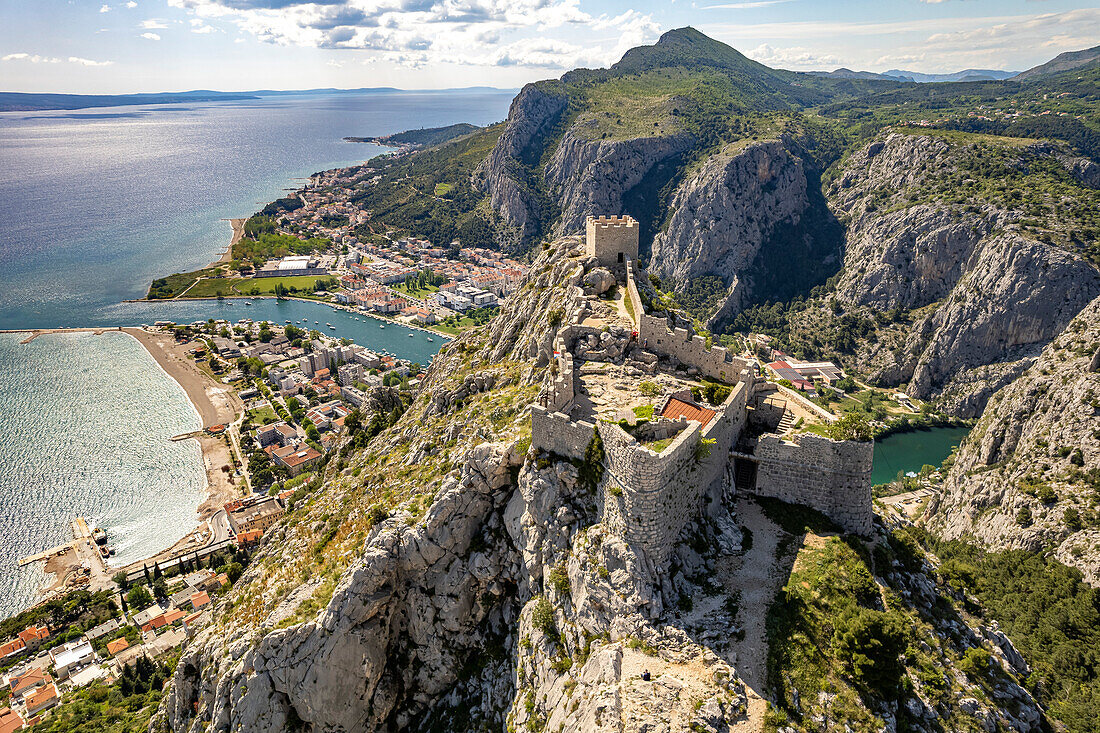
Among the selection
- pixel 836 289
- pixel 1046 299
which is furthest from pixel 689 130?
pixel 1046 299

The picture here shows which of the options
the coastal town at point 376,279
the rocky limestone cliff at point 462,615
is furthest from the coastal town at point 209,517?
the coastal town at point 376,279

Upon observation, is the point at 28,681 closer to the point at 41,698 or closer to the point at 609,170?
the point at 41,698

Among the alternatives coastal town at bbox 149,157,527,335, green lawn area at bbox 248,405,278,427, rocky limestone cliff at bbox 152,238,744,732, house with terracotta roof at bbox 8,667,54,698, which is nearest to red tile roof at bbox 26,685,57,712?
house with terracotta roof at bbox 8,667,54,698

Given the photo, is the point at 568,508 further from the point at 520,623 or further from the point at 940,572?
the point at 940,572

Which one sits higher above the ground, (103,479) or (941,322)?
(941,322)

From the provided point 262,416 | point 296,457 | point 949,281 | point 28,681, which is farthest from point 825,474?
point 949,281

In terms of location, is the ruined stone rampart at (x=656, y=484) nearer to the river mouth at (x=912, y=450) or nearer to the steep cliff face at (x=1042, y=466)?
the steep cliff face at (x=1042, y=466)
